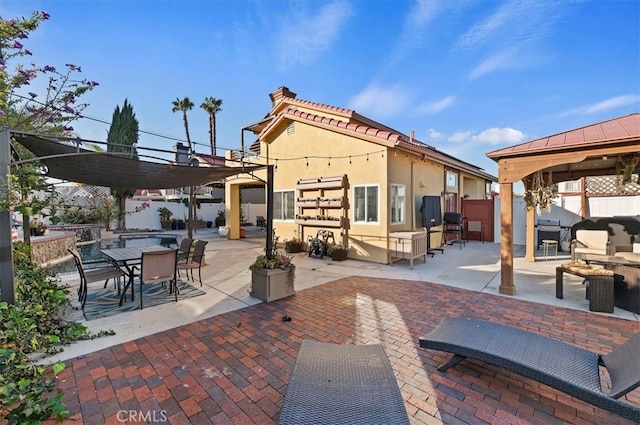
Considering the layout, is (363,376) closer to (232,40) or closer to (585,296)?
(585,296)

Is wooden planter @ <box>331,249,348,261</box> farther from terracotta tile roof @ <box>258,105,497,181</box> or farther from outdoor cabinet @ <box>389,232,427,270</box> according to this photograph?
terracotta tile roof @ <box>258,105,497,181</box>

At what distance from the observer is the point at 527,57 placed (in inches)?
346

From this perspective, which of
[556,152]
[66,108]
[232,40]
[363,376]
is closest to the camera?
[363,376]

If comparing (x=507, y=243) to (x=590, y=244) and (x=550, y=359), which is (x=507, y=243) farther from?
(x=590, y=244)

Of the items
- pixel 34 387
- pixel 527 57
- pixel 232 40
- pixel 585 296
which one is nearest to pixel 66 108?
pixel 232 40

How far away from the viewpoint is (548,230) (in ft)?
36.8

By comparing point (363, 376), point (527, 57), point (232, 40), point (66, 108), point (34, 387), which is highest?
point (232, 40)

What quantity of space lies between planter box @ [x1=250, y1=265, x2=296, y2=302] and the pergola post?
14.8 ft

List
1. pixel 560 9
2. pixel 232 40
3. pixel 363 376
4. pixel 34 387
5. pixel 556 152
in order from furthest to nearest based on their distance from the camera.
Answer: pixel 232 40 < pixel 560 9 < pixel 556 152 < pixel 363 376 < pixel 34 387

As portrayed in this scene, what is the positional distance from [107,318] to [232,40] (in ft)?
29.7

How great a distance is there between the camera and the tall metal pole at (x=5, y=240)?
3082 mm

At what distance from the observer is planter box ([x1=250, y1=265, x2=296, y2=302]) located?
552 cm

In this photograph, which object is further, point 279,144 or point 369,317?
point 279,144

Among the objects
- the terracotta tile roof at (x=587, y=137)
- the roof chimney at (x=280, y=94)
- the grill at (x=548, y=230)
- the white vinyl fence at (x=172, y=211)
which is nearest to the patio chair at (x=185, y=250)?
the terracotta tile roof at (x=587, y=137)
